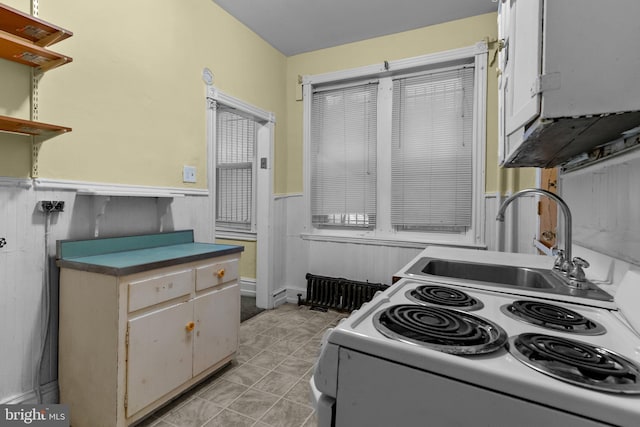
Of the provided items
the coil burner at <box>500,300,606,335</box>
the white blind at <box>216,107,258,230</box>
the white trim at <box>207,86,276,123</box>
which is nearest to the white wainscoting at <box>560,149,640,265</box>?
the coil burner at <box>500,300,606,335</box>

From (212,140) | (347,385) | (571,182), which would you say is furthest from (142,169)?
(571,182)

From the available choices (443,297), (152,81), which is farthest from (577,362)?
(152,81)

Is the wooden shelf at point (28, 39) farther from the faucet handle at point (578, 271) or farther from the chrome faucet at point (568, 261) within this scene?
the faucet handle at point (578, 271)

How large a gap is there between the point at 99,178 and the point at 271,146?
6.12 feet

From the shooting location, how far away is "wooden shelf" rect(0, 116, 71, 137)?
138cm

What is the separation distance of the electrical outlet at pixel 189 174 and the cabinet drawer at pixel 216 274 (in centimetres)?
80

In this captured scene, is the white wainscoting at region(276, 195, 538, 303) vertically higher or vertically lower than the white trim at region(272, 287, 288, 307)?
higher

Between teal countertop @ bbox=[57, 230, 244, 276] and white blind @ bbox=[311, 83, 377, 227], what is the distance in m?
1.62

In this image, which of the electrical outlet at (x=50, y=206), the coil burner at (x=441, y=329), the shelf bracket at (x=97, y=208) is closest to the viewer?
the coil burner at (x=441, y=329)

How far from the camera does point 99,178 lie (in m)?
1.91

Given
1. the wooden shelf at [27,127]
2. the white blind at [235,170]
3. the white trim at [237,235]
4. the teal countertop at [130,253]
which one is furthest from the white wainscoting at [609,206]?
the white blind at [235,170]

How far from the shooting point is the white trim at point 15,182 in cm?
151

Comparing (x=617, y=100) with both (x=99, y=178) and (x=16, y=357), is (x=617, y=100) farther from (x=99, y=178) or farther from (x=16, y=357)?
(x=16, y=357)

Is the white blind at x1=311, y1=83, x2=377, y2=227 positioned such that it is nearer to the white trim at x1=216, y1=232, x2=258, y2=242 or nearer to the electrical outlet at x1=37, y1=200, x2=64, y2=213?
the white trim at x1=216, y1=232, x2=258, y2=242
